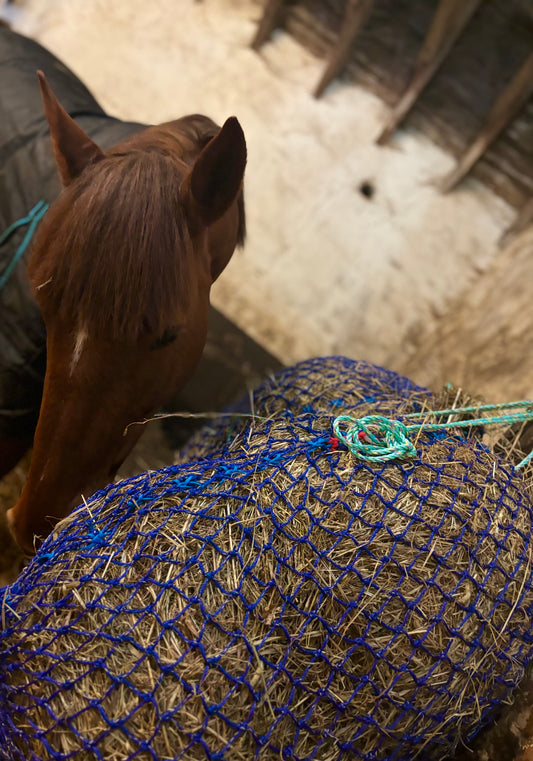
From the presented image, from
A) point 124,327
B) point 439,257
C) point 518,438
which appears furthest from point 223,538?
point 439,257

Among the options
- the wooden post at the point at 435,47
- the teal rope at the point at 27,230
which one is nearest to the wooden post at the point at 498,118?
the wooden post at the point at 435,47

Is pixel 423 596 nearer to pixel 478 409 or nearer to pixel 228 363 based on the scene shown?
pixel 478 409

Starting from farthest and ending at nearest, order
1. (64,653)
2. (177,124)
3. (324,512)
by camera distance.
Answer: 1. (177,124)
2. (324,512)
3. (64,653)

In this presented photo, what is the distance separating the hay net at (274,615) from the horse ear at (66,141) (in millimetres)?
667

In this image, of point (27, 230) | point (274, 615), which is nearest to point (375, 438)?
point (274, 615)

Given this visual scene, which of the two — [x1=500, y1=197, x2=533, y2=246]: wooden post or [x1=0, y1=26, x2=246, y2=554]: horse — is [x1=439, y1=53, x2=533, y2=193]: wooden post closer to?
[x1=500, y1=197, x2=533, y2=246]: wooden post

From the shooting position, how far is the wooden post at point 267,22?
3459 mm

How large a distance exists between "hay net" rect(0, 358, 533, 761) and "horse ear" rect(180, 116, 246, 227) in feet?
1.73

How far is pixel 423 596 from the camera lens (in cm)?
84

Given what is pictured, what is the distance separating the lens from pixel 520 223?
322cm

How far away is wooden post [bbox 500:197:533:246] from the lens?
3.17m

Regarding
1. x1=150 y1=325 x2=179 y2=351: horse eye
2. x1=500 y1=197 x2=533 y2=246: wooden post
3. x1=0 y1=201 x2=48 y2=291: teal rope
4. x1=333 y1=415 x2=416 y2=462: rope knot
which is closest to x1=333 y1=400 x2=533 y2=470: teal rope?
x1=333 y1=415 x2=416 y2=462: rope knot

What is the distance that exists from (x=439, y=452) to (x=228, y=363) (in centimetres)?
176

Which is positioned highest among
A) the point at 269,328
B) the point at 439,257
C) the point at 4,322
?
the point at 439,257
